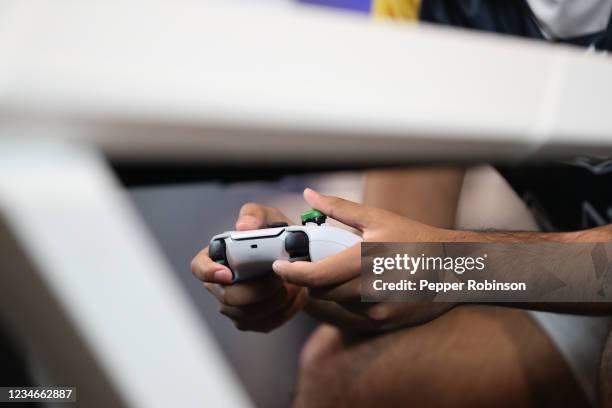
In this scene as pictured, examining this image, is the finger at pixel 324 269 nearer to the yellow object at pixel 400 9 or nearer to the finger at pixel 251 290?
the finger at pixel 251 290

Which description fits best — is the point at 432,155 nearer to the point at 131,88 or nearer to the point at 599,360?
the point at 131,88

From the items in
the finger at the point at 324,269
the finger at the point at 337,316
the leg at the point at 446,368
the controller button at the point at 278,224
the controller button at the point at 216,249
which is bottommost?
the leg at the point at 446,368

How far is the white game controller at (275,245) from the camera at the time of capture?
0.29 meters

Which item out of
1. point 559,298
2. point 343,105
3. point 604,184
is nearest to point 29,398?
point 343,105

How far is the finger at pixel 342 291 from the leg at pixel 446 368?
0.10 meters

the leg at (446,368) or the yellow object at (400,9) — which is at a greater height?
the yellow object at (400,9)

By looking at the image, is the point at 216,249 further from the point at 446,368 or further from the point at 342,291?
the point at 446,368

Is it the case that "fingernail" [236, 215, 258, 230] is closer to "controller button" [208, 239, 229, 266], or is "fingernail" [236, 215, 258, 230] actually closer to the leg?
"controller button" [208, 239, 229, 266]

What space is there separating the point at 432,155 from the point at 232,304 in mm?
134

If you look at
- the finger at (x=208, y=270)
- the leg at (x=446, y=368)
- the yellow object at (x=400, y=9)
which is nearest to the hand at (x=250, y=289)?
the finger at (x=208, y=270)

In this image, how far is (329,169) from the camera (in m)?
0.29

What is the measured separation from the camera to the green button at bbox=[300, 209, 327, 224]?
0.30 m

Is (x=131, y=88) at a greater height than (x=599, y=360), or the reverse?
(x=131, y=88)

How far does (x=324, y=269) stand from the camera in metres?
0.30
